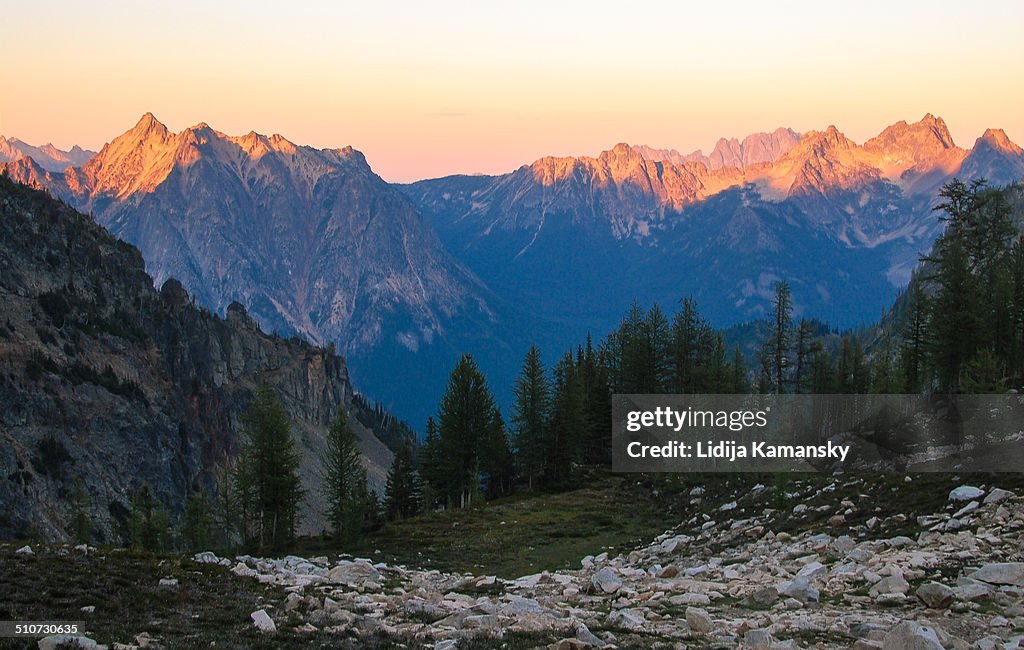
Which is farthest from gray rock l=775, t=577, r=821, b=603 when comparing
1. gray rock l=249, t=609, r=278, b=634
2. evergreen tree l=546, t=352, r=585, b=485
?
evergreen tree l=546, t=352, r=585, b=485

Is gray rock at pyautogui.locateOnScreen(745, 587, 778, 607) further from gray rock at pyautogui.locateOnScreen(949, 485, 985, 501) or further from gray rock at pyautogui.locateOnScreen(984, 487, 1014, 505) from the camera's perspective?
gray rock at pyautogui.locateOnScreen(949, 485, 985, 501)

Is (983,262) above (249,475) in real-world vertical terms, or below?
above

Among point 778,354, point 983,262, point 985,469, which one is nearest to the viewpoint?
point 985,469

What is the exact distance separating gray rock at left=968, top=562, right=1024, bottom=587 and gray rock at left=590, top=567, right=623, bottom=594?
10.4 metres

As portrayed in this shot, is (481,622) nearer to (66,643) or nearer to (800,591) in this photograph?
(66,643)

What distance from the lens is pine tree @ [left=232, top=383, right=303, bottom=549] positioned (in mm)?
56062

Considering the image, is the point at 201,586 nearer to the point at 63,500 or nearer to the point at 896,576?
the point at 896,576

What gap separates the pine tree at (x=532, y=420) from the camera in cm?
7938

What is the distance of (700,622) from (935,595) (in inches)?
244

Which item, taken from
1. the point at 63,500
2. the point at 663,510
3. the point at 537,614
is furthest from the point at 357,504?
the point at 63,500

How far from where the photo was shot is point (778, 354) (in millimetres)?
83625

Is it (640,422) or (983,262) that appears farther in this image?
(640,422)

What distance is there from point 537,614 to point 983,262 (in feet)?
231

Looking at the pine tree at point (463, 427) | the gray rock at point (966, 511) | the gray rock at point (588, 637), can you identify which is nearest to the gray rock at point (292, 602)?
the gray rock at point (588, 637)
